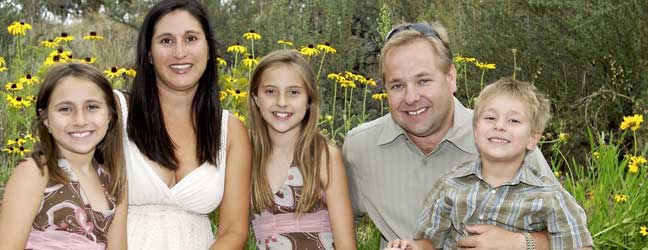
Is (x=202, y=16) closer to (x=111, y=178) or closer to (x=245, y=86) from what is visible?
(x=111, y=178)

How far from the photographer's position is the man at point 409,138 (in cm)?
353

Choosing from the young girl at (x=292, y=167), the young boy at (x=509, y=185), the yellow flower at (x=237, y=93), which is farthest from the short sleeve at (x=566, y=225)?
the yellow flower at (x=237, y=93)

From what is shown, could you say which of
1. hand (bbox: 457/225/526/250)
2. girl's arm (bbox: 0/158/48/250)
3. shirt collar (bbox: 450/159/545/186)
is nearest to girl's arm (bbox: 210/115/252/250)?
girl's arm (bbox: 0/158/48/250)

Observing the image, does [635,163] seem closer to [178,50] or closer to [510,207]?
[510,207]

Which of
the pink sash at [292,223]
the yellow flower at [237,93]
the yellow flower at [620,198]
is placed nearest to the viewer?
the pink sash at [292,223]

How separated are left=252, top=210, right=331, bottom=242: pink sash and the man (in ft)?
0.69

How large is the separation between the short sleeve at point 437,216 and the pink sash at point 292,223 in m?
0.52

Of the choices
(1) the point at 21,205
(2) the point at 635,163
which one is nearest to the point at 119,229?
(1) the point at 21,205

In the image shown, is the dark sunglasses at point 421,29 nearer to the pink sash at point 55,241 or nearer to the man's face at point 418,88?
the man's face at point 418,88

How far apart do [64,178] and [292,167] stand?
92 cm

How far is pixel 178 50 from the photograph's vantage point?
3453 millimetres

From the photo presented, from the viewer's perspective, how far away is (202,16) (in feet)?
11.7

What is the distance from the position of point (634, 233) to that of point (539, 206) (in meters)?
1.22

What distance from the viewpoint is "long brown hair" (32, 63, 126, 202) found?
3.21 metres
